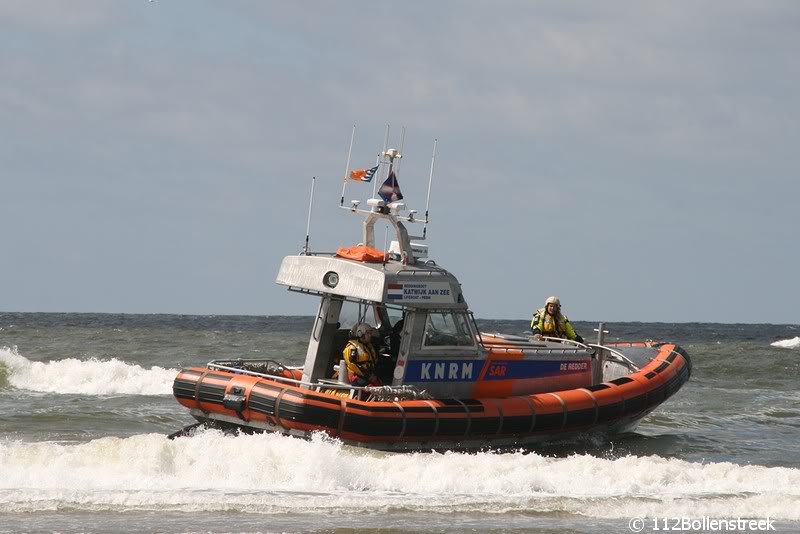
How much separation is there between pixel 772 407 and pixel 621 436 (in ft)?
17.0

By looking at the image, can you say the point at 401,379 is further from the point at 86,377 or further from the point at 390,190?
the point at 86,377

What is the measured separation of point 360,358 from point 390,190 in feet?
5.50

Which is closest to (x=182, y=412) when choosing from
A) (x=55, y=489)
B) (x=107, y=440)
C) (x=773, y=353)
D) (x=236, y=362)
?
(x=236, y=362)

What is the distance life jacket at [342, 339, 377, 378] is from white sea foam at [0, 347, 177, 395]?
828 cm

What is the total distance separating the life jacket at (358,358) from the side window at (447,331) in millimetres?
564

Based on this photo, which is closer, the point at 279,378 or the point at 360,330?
the point at 279,378

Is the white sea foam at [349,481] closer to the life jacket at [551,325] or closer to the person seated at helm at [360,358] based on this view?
the person seated at helm at [360,358]

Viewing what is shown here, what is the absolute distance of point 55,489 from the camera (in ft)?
31.2

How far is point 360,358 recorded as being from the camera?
449 inches

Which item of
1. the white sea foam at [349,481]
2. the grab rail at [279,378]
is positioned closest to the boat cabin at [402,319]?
the grab rail at [279,378]

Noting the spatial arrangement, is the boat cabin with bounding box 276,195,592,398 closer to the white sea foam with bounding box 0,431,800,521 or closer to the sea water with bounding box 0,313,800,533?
the sea water with bounding box 0,313,800,533

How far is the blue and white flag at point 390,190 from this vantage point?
1169 cm

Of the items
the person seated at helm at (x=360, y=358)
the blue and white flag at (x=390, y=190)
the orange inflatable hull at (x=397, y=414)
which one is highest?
the blue and white flag at (x=390, y=190)

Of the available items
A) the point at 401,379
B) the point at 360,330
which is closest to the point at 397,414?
the point at 401,379
